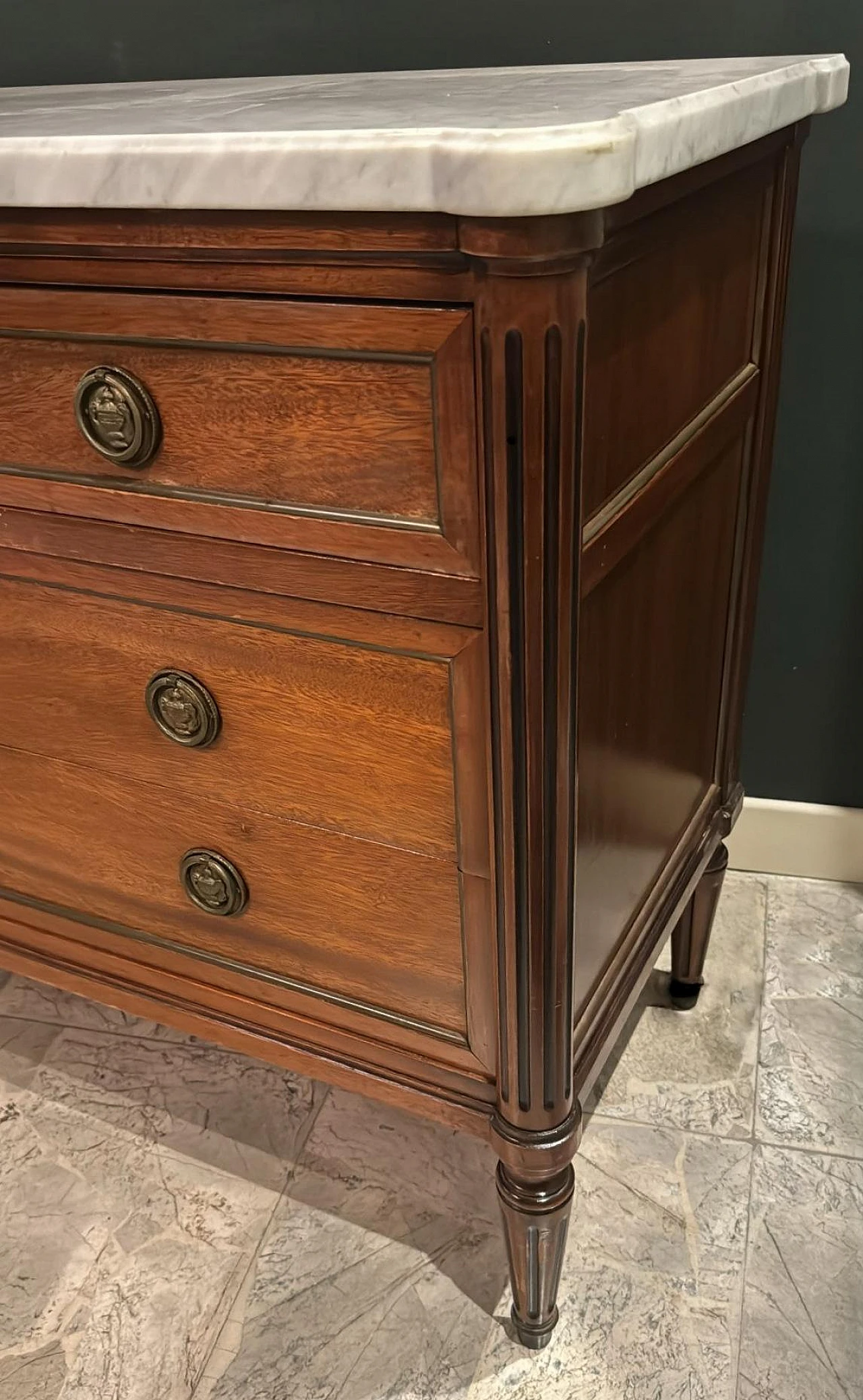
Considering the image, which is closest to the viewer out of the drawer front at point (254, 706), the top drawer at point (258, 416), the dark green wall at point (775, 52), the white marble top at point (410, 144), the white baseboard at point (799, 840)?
the white marble top at point (410, 144)

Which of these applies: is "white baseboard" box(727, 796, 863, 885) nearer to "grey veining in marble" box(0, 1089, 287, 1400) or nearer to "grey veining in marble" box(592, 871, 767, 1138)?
"grey veining in marble" box(592, 871, 767, 1138)

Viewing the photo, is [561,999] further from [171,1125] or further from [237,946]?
[171,1125]

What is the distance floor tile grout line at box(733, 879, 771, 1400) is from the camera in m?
0.95

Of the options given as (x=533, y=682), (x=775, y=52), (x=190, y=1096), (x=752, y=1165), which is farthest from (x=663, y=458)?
(x=190, y=1096)

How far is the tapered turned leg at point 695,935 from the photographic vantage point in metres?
1.20

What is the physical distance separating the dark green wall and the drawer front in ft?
2.33

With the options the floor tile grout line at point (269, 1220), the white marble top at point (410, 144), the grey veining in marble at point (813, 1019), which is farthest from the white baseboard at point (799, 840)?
the white marble top at point (410, 144)

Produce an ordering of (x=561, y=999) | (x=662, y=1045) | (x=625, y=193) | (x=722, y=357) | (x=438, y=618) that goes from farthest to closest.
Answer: (x=662, y=1045) → (x=722, y=357) → (x=561, y=999) → (x=438, y=618) → (x=625, y=193)

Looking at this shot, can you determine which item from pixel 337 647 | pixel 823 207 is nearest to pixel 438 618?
pixel 337 647

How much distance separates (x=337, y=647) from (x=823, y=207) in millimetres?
761

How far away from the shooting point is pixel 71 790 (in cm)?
93

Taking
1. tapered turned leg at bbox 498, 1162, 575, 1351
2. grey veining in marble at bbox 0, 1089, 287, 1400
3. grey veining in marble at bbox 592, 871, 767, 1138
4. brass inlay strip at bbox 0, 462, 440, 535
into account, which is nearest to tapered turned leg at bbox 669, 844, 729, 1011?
grey veining in marble at bbox 592, 871, 767, 1138

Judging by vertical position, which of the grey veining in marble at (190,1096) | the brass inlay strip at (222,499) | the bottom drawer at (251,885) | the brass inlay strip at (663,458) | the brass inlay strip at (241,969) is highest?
the brass inlay strip at (222,499)

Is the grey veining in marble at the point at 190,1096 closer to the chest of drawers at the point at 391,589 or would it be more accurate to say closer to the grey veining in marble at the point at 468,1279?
the grey veining in marble at the point at 468,1279
